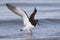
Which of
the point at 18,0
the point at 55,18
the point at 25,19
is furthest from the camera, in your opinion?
the point at 18,0

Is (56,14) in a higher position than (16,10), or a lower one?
lower

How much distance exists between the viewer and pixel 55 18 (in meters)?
17.5

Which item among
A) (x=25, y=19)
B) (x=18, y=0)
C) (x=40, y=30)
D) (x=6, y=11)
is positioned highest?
(x=25, y=19)

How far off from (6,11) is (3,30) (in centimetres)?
597

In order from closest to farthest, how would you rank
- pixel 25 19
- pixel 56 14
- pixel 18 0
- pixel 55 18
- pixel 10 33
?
pixel 25 19 → pixel 10 33 → pixel 55 18 → pixel 56 14 → pixel 18 0

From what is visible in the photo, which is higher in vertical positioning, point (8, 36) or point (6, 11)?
point (8, 36)

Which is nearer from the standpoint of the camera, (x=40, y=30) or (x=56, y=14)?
(x=40, y=30)

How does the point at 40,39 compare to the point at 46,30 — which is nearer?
the point at 40,39

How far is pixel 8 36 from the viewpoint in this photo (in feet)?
40.7

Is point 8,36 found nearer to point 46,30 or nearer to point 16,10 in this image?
point 16,10

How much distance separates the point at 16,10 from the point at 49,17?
6149mm

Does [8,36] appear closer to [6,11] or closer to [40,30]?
[40,30]

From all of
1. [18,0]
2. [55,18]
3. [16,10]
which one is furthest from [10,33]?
[18,0]

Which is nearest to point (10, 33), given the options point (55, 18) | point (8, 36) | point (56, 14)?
point (8, 36)
